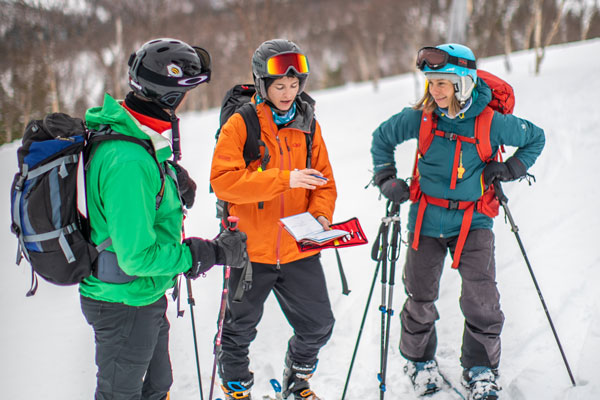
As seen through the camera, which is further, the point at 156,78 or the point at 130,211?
the point at 156,78

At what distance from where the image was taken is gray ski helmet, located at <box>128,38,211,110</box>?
2.03 m

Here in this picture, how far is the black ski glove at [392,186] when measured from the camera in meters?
2.97

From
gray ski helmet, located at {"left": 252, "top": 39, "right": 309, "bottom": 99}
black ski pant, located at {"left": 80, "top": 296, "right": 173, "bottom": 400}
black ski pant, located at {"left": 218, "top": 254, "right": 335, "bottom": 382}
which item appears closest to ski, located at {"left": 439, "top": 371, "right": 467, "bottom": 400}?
black ski pant, located at {"left": 218, "top": 254, "right": 335, "bottom": 382}

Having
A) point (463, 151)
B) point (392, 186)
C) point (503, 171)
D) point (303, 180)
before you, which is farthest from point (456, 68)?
→ point (303, 180)

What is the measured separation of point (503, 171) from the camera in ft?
9.24

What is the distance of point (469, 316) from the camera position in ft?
9.66

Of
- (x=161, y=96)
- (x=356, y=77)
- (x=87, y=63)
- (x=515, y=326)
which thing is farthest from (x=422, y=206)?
(x=356, y=77)

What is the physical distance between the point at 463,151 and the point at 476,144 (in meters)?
0.09

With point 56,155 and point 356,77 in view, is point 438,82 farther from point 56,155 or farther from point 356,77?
point 356,77

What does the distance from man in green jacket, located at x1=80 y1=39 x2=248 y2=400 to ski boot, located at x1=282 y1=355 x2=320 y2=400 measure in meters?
1.13

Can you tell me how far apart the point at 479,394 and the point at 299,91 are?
2.30 metres

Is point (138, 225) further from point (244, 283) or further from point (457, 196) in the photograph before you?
point (457, 196)

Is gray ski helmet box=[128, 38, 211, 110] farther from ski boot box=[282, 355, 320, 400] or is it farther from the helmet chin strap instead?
ski boot box=[282, 355, 320, 400]

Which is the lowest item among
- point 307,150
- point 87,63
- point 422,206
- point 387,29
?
point 422,206
